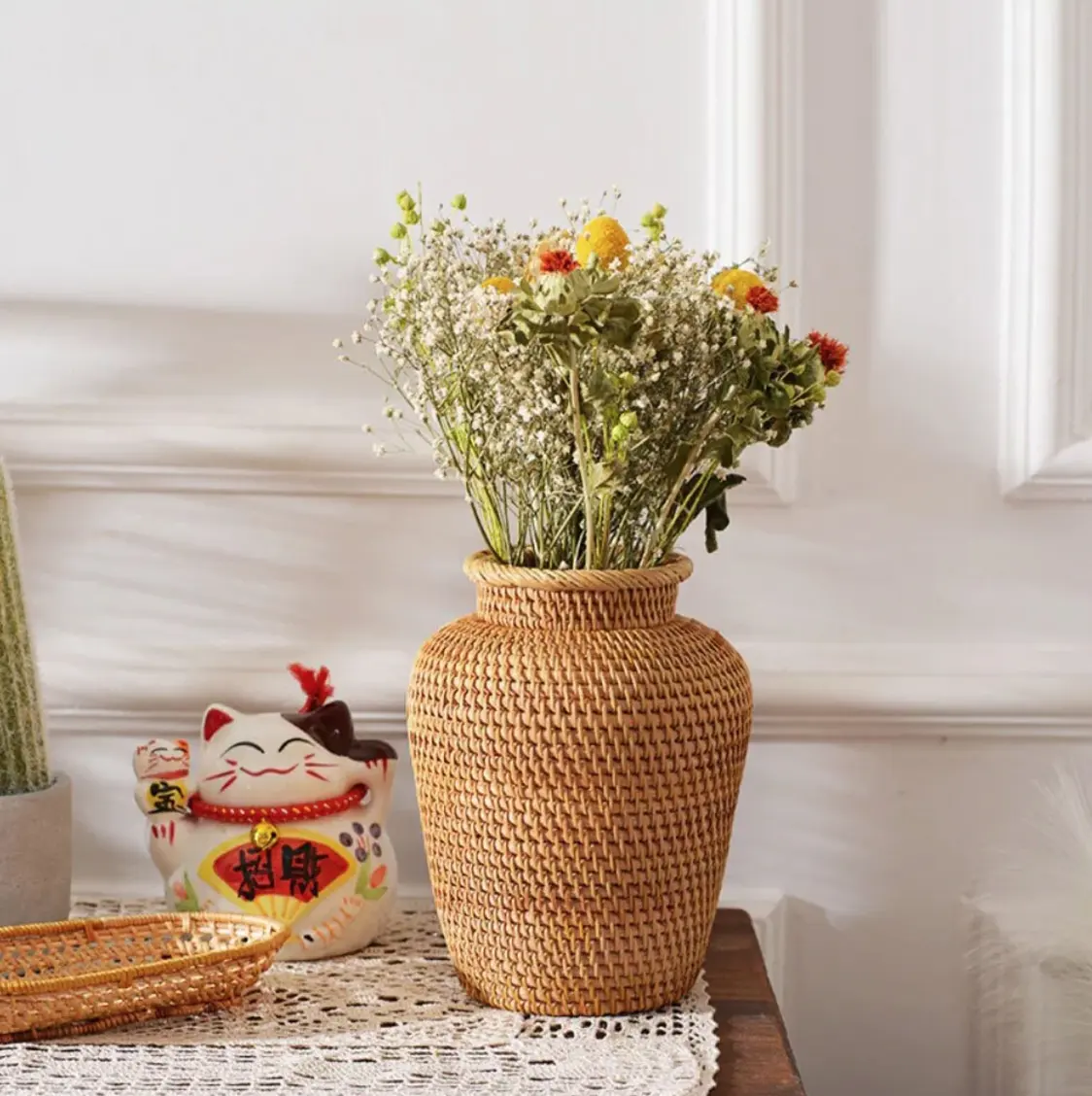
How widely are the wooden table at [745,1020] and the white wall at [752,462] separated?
15 cm

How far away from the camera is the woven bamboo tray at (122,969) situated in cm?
86

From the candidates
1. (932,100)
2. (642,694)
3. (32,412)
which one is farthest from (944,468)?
(32,412)

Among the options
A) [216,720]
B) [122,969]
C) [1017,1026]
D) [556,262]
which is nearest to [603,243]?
[556,262]

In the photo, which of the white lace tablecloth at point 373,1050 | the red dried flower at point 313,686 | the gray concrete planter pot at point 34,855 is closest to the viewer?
→ the white lace tablecloth at point 373,1050

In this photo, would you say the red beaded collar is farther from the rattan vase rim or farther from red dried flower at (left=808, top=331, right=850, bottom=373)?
red dried flower at (left=808, top=331, right=850, bottom=373)

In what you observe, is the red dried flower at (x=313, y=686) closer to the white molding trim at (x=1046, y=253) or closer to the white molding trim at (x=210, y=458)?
the white molding trim at (x=210, y=458)

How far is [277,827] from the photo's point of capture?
1.01 m

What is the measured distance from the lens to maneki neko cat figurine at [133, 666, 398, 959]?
100 cm

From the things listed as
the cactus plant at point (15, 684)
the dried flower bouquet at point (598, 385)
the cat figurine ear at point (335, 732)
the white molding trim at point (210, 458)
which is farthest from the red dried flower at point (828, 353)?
the cactus plant at point (15, 684)

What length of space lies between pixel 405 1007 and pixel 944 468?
0.68m

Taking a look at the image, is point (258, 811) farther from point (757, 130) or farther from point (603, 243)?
point (757, 130)

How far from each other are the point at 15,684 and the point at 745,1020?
60cm

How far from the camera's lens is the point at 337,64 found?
1187 millimetres

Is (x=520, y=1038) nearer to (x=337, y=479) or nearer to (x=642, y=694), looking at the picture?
(x=642, y=694)
